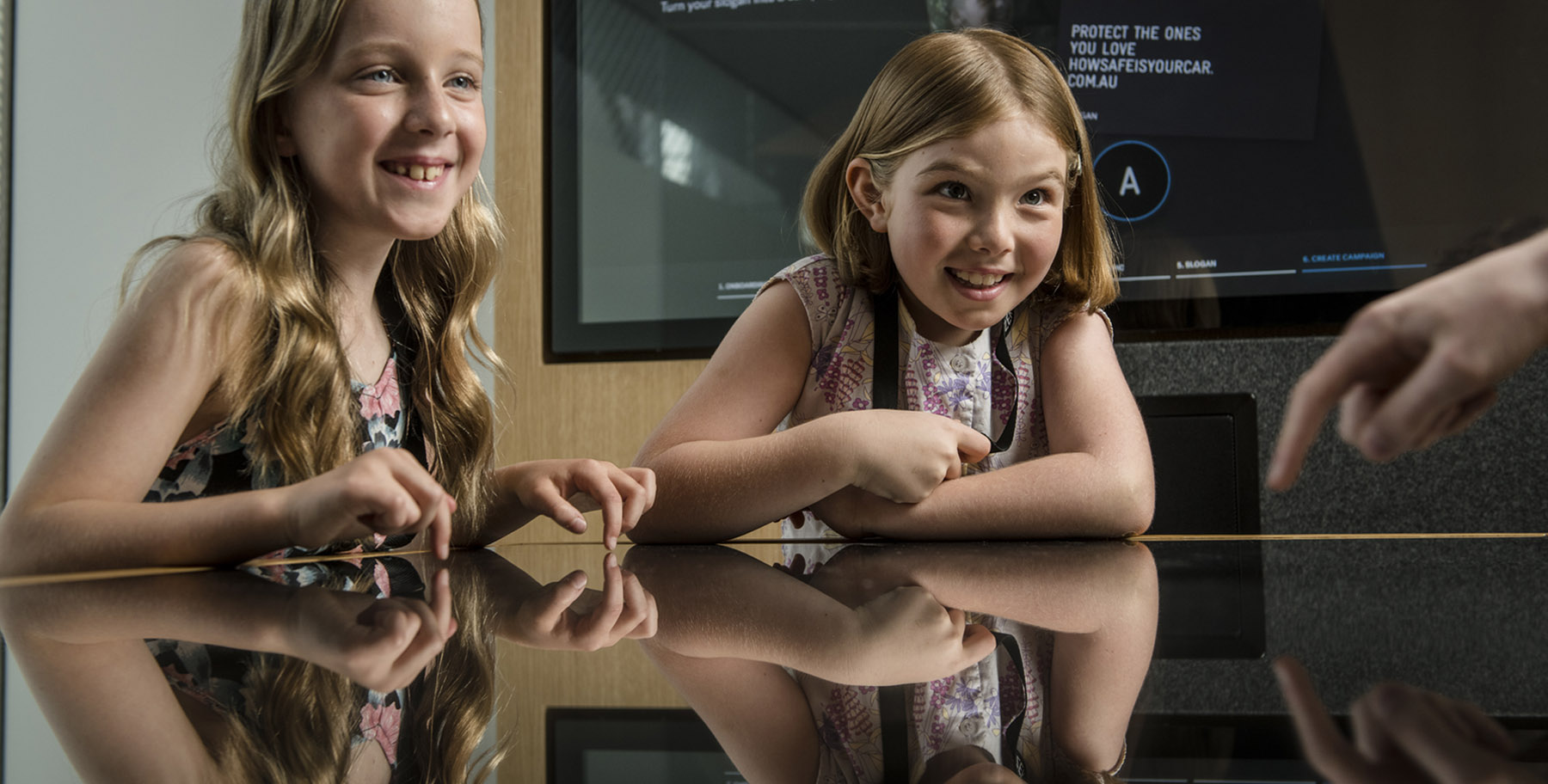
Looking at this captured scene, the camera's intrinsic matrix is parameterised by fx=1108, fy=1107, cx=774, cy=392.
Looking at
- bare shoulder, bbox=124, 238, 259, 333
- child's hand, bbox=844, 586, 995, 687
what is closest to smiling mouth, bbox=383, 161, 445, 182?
bare shoulder, bbox=124, 238, 259, 333

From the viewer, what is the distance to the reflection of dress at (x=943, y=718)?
176mm

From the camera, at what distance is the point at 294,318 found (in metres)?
0.57

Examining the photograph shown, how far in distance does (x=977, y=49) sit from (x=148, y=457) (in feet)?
1.77

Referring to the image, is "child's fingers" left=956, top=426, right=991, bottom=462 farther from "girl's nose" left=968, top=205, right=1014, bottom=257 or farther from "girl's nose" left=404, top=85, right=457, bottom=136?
"girl's nose" left=404, top=85, right=457, bottom=136

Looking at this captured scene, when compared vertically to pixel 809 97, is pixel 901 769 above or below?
below

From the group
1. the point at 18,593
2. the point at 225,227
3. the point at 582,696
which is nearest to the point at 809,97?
the point at 225,227

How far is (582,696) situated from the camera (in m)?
0.23

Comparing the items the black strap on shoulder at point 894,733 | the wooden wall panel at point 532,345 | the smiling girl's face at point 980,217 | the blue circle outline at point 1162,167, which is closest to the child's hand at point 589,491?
the smiling girl's face at point 980,217

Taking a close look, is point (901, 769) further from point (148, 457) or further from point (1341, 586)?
point (148, 457)

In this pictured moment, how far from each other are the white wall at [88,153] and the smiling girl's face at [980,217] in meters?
1.08

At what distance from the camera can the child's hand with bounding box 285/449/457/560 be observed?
0.42 meters

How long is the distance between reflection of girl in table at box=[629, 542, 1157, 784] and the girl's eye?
0.32 meters

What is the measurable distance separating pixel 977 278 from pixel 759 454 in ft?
0.62

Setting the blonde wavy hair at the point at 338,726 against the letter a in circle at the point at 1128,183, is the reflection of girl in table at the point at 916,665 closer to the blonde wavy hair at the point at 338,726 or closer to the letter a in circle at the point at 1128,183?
the blonde wavy hair at the point at 338,726
